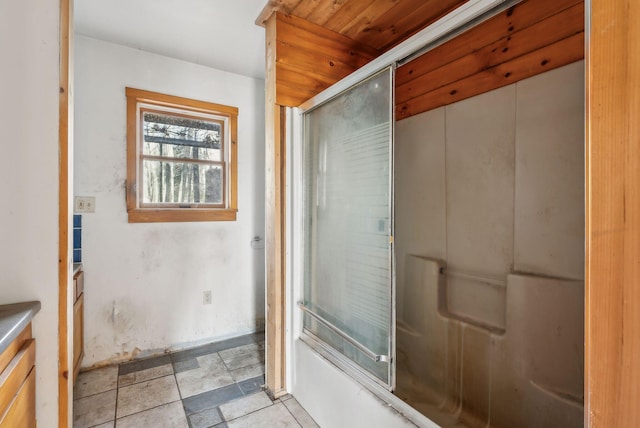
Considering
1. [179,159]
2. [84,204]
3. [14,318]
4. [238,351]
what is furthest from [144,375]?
[179,159]

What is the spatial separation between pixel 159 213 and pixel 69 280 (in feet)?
4.54

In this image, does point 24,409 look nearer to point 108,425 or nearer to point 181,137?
point 108,425

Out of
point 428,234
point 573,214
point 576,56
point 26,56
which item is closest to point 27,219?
point 26,56

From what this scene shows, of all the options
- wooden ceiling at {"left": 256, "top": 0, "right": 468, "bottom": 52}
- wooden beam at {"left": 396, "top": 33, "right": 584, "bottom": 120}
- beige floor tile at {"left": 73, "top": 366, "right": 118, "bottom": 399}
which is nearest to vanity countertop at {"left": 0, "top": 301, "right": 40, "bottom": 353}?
beige floor tile at {"left": 73, "top": 366, "right": 118, "bottom": 399}

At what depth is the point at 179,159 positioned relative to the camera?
2477mm

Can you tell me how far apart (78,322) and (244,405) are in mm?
1231

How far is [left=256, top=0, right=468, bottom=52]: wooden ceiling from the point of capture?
1.68 m

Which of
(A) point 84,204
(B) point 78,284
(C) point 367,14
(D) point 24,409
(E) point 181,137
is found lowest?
(D) point 24,409

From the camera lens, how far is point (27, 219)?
947 mm

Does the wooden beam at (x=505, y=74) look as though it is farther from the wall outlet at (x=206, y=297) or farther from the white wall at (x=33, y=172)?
the wall outlet at (x=206, y=297)

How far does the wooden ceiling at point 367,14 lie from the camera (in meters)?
1.68
